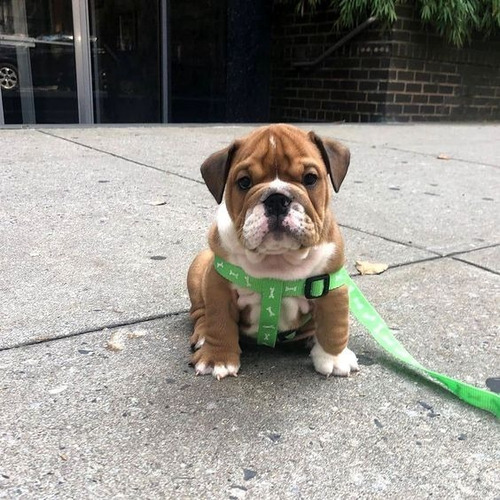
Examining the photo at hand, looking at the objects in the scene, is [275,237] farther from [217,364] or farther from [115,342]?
[115,342]

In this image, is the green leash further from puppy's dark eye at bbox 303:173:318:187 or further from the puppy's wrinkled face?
puppy's dark eye at bbox 303:173:318:187

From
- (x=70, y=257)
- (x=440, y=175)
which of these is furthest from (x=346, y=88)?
(x=70, y=257)

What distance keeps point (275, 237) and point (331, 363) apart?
58 cm

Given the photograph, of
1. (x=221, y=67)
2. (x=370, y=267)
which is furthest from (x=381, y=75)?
(x=370, y=267)

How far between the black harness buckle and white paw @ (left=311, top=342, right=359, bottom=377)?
0.22 metres

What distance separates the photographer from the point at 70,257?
3.31m

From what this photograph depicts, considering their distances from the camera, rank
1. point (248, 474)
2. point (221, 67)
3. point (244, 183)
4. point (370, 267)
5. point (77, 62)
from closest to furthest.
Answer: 1. point (248, 474)
2. point (244, 183)
3. point (370, 267)
4. point (77, 62)
5. point (221, 67)

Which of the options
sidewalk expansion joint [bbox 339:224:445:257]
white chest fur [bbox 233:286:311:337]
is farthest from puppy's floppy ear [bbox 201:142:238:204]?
sidewalk expansion joint [bbox 339:224:445:257]

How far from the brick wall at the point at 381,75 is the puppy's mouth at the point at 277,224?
9.69m

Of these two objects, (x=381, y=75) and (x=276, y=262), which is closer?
(x=276, y=262)


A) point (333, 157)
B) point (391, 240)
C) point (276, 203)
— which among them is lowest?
point (391, 240)

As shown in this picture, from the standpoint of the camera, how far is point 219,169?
84.0 inches

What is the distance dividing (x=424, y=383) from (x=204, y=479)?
97 centimetres

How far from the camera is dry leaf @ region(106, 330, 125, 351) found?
2.33 m
